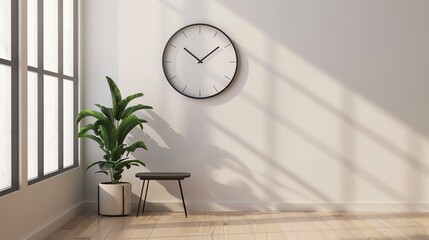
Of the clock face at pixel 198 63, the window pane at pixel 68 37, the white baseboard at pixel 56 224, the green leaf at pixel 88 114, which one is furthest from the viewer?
the clock face at pixel 198 63

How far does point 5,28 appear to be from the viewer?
13.3 ft

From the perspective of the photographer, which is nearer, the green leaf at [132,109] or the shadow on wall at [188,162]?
the green leaf at [132,109]

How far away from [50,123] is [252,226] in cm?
177

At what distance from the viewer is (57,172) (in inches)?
207

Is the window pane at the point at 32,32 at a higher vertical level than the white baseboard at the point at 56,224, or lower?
higher

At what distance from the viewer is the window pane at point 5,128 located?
3.99 metres

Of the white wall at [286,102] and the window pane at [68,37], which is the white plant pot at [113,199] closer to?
the white wall at [286,102]

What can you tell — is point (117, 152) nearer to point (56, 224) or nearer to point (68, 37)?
point (56, 224)

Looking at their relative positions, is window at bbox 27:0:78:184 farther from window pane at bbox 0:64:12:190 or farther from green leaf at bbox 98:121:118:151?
window pane at bbox 0:64:12:190

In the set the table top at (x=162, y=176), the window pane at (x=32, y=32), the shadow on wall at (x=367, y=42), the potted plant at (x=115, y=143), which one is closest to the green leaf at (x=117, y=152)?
the potted plant at (x=115, y=143)

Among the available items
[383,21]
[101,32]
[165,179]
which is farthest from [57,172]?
[383,21]

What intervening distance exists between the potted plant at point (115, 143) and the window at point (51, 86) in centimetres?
26

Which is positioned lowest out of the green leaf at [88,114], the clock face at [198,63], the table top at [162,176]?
the table top at [162,176]

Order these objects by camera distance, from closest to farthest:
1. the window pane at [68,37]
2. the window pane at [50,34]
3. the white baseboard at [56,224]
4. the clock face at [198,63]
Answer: the white baseboard at [56,224], the window pane at [50,34], the window pane at [68,37], the clock face at [198,63]
